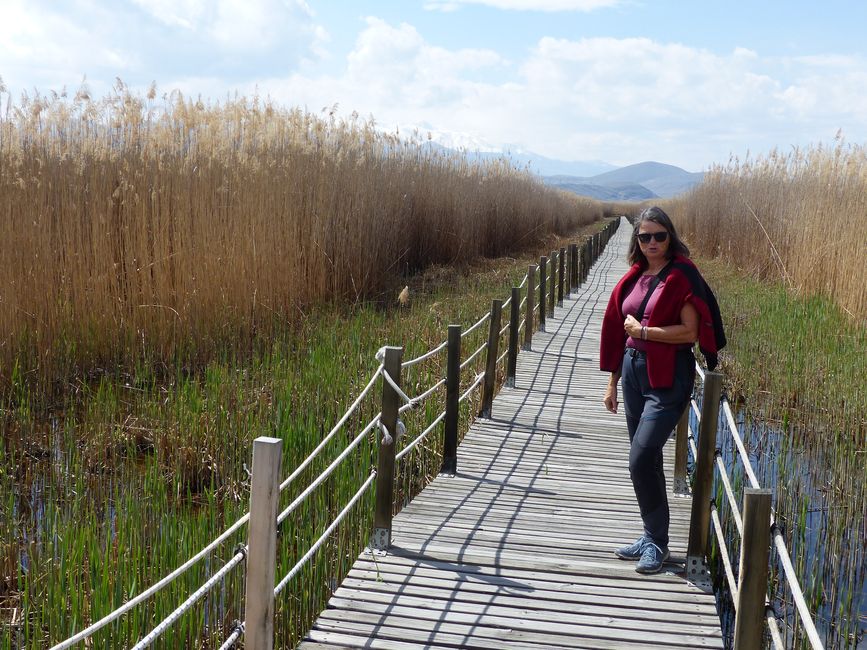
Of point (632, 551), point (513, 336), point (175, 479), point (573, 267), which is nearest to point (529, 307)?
point (513, 336)

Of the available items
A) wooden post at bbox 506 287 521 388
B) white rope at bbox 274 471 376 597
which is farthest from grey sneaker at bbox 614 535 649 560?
wooden post at bbox 506 287 521 388

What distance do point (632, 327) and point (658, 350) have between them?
6.3 inches

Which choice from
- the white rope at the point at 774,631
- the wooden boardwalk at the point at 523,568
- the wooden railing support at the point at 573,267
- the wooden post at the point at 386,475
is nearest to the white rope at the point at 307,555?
the wooden post at the point at 386,475

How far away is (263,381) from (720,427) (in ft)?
13.4

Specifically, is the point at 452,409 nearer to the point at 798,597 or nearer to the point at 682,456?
the point at 682,456

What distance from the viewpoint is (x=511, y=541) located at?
459cm

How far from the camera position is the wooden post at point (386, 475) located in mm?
4375

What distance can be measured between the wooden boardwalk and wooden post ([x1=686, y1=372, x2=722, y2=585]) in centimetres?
12

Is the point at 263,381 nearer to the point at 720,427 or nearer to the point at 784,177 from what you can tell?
the point at 720,427

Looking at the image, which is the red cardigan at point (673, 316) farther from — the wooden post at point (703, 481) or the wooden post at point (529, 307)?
the wooden post at point (529, 307)

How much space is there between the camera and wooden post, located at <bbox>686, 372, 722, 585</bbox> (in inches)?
160

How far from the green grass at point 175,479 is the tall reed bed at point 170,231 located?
1.28ft

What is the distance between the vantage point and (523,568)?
4.26m

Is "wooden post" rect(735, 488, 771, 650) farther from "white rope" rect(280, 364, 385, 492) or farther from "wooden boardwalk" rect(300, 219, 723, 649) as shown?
"white rope" rect(280, 364, 385, 492)
